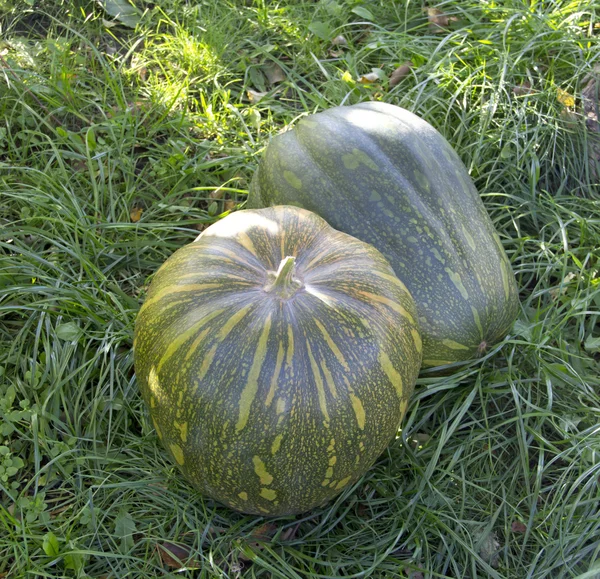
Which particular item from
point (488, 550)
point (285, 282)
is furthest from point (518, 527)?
point (285, 282)

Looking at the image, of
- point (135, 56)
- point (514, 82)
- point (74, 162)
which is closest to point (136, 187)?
point (74, 162)

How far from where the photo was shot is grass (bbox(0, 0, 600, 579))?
2648mm

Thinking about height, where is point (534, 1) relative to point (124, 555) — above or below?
above

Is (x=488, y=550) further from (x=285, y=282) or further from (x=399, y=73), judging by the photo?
(x=399, y=73)

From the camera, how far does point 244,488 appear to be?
229 centimetres

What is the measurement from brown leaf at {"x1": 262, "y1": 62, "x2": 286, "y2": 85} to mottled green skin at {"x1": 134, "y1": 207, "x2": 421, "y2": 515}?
7.32 ft

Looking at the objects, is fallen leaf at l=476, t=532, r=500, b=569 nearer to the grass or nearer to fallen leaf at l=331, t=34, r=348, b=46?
the grass

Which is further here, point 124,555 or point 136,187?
point 136,187

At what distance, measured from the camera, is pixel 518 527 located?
2740 mm

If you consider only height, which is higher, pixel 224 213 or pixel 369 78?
pixel 369 78

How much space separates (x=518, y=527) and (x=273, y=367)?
4.55 ft

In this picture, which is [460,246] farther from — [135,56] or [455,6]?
Answer: [135,56]

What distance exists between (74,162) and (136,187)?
454mm

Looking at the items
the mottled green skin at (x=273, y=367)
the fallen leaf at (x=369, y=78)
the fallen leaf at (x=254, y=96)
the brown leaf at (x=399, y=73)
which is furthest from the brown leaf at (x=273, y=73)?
the mottled green skin at (x=273, y=367)
